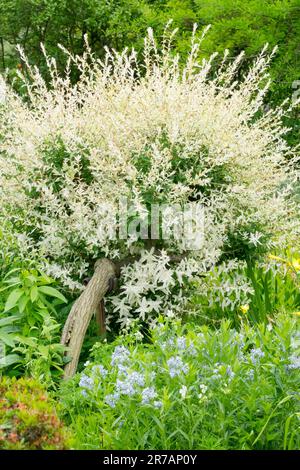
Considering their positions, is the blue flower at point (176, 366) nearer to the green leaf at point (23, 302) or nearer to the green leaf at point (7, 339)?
the green leaf at point (7, 339)

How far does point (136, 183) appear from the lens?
4.67 meters

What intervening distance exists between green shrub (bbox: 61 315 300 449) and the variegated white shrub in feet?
4.25

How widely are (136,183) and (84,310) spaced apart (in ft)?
2.75

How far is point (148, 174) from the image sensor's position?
4723mm

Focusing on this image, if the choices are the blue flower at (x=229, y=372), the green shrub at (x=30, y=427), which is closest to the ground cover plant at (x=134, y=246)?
the blue flower at (x=229, y=372)

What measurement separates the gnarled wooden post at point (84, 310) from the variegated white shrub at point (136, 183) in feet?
0.37

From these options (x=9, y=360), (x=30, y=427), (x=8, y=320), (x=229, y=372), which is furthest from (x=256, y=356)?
(x=8, y=320)

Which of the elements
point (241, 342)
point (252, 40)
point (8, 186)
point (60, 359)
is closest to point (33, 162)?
point (8, 186)

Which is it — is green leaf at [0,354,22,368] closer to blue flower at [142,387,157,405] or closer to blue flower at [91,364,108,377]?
blue flower at [91,364,108,377]

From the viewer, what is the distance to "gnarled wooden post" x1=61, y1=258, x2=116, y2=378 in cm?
422

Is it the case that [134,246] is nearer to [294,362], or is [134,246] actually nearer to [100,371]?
[100,371]

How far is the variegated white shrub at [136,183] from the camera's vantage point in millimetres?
4699

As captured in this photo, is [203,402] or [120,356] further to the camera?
[120,356]
